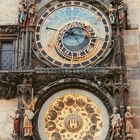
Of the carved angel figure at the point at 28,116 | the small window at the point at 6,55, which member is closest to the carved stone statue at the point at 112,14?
the small window at the point at 6,55

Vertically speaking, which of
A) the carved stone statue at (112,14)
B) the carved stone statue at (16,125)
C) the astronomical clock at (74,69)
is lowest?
the carved stone statue at (16,125)

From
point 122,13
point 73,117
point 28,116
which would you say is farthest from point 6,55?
point 122,13

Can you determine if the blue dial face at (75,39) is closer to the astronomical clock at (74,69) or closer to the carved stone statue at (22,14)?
the astronomical clock at (74,69)

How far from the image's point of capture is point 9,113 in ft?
38.0

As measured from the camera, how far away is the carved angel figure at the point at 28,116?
424 inches

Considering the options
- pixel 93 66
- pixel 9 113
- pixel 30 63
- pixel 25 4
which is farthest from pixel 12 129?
pixel 25 4

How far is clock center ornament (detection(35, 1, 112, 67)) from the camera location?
470 inches

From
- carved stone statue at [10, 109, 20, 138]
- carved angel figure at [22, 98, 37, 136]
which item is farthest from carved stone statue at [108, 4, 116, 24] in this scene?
carved stone statue at [10, 109, 20, 138]

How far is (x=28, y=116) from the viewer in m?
10.9

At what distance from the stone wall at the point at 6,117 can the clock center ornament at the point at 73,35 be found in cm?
131

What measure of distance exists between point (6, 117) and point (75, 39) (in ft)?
8.18

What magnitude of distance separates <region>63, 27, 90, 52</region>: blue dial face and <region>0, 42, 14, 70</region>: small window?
1.39 m

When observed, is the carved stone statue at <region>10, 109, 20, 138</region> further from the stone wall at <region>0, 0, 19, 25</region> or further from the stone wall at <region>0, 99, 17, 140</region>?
the stone wall at <region>0, 0, 19, 25</region>

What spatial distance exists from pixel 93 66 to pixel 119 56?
2.12 ft
